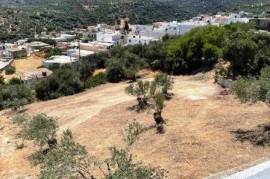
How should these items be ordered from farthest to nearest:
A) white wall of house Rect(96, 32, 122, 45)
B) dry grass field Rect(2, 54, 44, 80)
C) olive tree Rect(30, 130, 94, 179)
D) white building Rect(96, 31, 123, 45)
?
white wall of house Rect(96, 32, 122, 45), white building Rect(96, 31, 123, 45), dry grass field Rect(2, 54, 44, 80), olive tree Rect(30, 130, 94, 179)

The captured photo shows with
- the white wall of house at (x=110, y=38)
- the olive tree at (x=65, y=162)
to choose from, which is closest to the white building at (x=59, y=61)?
the white wall of house at (x=110, y=38)

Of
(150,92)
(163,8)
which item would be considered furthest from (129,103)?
(163,8)

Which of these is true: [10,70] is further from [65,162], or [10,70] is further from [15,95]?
[65,162]

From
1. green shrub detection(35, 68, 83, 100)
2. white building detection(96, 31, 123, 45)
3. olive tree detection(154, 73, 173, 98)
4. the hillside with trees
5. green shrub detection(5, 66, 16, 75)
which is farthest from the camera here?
the hillside with trees

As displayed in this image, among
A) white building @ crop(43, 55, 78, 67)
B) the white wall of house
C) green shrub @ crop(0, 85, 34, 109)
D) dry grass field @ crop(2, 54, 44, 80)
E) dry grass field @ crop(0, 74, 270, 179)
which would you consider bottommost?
dry grass field @ crop(2, 54, 44, 80)

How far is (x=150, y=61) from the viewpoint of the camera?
142 ft

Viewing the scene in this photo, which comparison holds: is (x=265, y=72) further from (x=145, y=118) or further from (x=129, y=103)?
(x=129, y=103)

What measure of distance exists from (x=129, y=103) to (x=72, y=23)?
111m

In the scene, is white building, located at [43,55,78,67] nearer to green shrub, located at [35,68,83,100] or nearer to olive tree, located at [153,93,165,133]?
green shrub, located at [35,68,83,100]

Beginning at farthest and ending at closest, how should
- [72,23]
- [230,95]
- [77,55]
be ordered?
[72,23]
[77,55]
[230,95]

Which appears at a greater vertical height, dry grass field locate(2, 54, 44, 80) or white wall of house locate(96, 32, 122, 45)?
white wall of house locate(96, 32, 122, 45)

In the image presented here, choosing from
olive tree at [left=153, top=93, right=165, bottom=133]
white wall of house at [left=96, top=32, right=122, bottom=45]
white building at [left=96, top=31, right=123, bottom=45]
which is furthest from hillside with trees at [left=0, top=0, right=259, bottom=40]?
olive tree at [left=153, top=93, right=165, bottom=133]

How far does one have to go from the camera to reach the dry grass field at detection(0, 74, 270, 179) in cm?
1752

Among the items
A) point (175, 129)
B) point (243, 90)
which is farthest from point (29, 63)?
point (243, 90)
